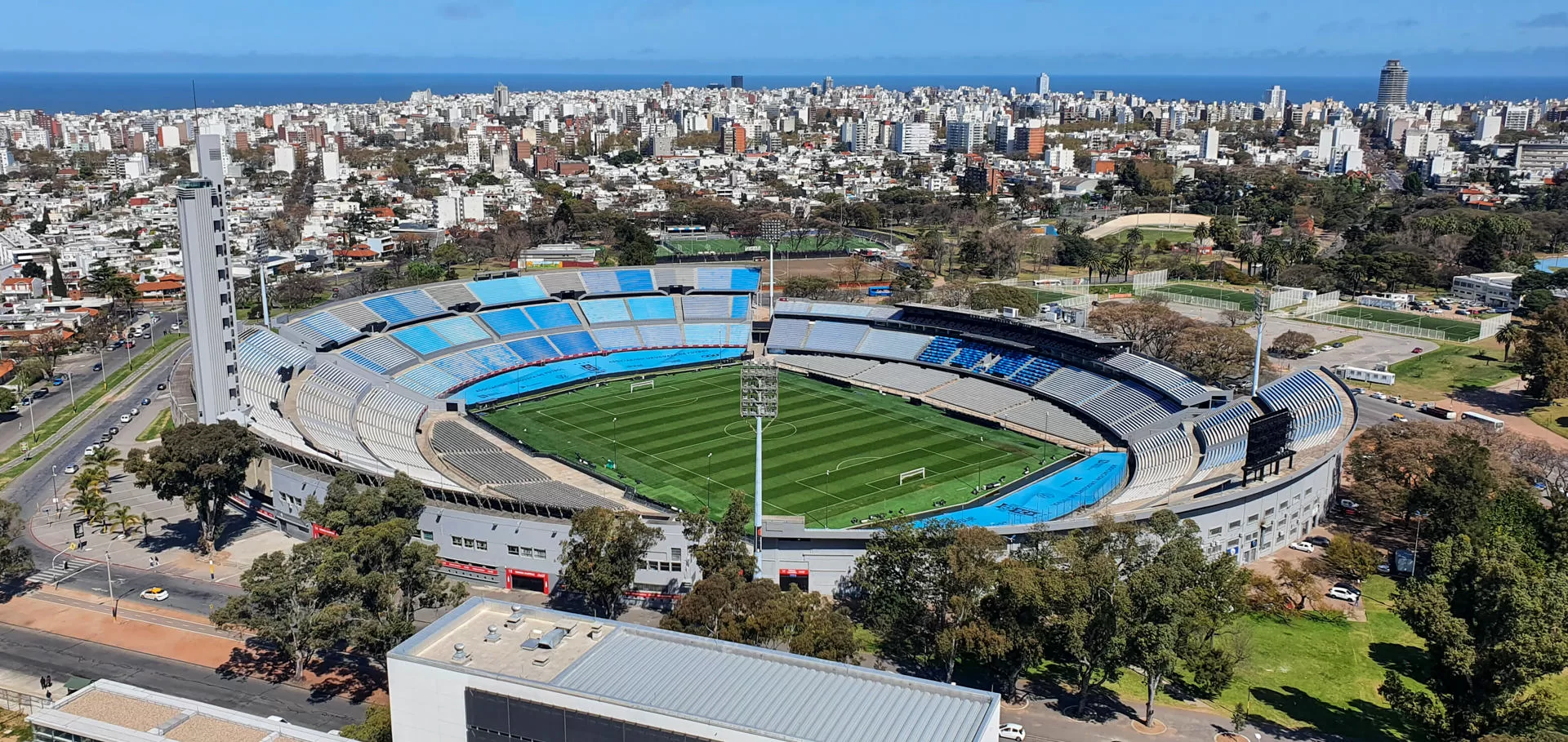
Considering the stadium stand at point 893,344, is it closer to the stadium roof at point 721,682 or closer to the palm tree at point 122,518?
the palm tree at point 122,518

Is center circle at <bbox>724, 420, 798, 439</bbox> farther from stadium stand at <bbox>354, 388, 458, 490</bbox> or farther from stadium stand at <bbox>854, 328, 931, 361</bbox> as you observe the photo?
stadium stand at <bbox>354, 388, 458, 490</bbox>

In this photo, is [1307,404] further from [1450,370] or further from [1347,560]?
[1450,370]

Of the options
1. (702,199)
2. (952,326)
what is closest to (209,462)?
(952,326)

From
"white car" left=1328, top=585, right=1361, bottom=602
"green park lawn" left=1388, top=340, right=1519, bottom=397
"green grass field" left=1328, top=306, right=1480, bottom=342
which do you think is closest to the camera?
"white car" left=1328, top=585, right=1361, bottom=602

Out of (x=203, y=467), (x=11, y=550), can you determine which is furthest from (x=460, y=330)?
(x=11, y=550)

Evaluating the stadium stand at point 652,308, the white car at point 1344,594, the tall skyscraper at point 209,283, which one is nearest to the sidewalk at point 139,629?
the tall skyscraper at point 209,283

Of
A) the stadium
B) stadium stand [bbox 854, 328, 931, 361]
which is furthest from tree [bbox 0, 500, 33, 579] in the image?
stadium stand [bbox 854, 328, 931, 361]
